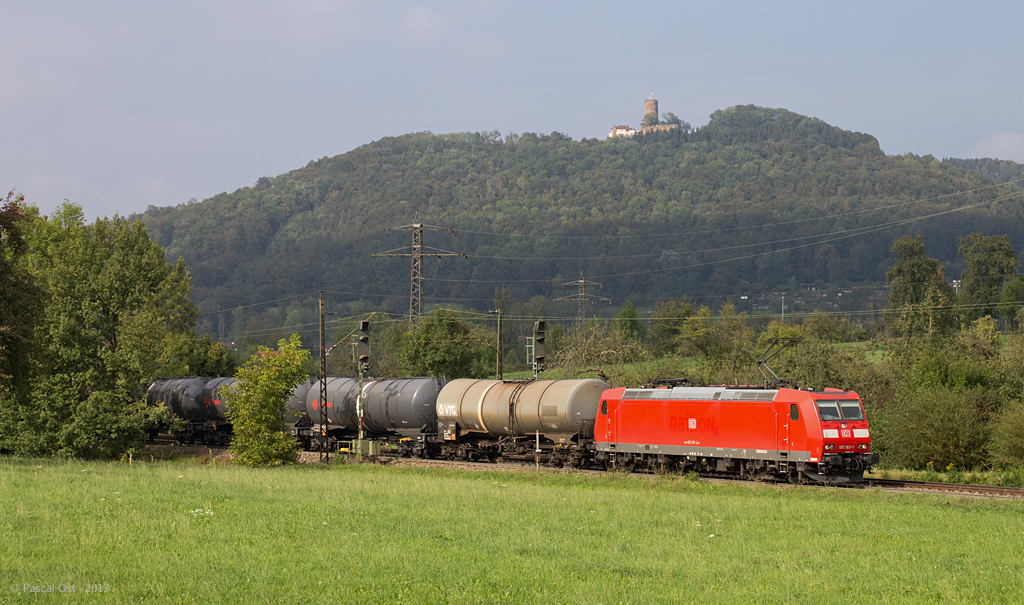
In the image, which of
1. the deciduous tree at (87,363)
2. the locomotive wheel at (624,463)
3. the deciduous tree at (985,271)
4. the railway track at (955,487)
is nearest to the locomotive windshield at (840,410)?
the railway track at (955,487)

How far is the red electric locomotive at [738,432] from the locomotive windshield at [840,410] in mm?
15

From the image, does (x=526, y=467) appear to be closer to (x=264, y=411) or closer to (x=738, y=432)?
(x=738, y=432)

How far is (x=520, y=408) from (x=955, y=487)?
1586 centimetres

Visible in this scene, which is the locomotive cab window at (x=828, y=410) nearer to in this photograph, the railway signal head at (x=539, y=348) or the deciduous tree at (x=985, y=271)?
the railway signal head at (x=539, y=348)

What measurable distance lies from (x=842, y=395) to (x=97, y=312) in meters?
35.9

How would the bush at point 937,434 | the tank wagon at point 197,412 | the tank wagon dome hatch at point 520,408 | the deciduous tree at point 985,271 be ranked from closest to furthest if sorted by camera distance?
the tank wagon dome hatch at point 520,408, the bush at point 937,434, the tank wagon at point 197,412, the deciduous tree at point 985,271

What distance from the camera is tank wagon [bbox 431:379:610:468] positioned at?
1309 inches

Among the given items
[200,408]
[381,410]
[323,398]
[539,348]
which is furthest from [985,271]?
[200,408]

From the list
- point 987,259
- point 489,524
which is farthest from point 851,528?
point 987,259

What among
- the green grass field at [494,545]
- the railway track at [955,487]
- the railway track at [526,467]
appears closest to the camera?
the green grass field at [494,545]

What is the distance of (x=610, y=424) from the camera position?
32.2m

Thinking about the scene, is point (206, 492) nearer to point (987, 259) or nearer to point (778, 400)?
point (778, 400)

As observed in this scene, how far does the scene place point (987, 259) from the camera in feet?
350

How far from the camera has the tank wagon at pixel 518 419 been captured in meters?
33.2
